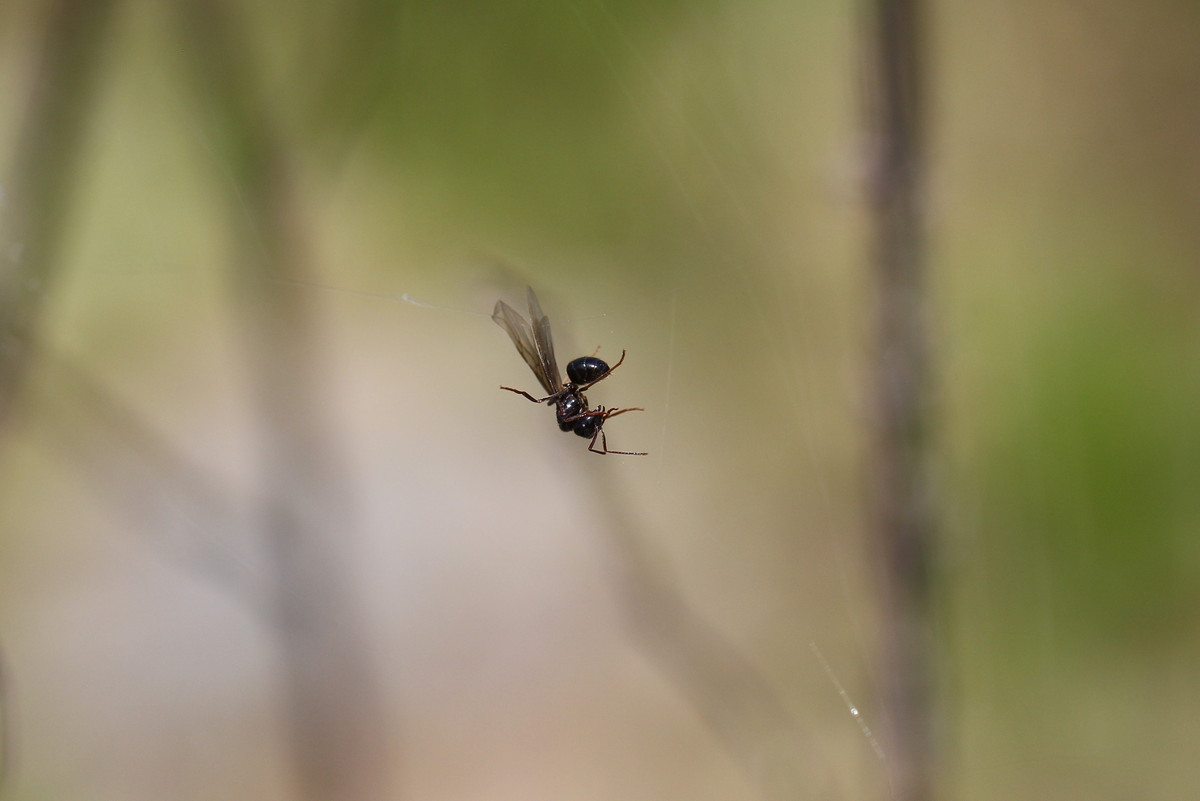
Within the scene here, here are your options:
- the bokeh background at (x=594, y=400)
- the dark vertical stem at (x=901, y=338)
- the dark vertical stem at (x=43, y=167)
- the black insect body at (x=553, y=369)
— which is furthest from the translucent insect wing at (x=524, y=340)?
the dark vertical stem at (x=43, y=167)

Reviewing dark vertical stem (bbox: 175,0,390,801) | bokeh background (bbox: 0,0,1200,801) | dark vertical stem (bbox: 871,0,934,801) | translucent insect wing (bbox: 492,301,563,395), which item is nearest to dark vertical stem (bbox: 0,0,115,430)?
bokeh background (bbox: 0,0,1200,801)

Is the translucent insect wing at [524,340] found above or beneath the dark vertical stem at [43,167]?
beneath

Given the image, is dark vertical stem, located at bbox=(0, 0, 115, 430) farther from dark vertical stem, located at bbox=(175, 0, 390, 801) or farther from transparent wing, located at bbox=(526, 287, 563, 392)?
transparent wing, located at bbox=(526, 287, 563, 392)

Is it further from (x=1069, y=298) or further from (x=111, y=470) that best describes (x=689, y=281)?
(x=111, y=470)

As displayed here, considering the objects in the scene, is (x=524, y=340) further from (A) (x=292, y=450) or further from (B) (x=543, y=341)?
(A) (x=292, y=450)

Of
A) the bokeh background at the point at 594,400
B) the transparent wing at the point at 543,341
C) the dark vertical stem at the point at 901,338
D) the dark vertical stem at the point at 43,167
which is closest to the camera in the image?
the dark vertical stem at the point at 901,338

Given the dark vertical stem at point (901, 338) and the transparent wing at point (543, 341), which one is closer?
the dark vertical stem at point (901, 338)

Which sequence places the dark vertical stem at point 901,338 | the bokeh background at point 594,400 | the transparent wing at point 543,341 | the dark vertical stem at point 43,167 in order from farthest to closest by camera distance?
the bokeh background at point 594,400
the dark vertical stem at point 43,167
the transparent wing at point 543,341
the dark vertical stem at point 901,338

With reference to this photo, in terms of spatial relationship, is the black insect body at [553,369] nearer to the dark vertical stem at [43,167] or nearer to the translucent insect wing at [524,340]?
the translucent insect wing at [524,340]
